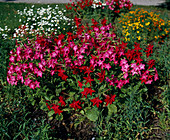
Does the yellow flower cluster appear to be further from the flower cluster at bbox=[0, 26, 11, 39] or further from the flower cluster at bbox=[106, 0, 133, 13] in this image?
the flower cluster at bbox=[0, 26, 11, 39]

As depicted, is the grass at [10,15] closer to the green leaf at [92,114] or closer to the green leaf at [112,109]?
the green leaf at [92,114]

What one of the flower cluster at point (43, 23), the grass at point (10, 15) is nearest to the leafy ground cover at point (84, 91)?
the flower cluster at point (43, 23)

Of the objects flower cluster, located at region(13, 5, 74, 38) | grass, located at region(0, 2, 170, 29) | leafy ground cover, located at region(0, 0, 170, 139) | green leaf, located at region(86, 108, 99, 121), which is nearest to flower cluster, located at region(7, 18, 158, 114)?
leafy ground cover, located at region(0, 0, 170, 139)

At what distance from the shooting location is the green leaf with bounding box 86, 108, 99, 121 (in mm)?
3030

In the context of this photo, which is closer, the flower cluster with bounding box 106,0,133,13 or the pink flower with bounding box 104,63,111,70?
the pink flower with bounding box 104,63,111,70

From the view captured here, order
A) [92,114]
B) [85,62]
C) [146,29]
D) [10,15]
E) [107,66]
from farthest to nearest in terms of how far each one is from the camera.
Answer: [10,15], [146,29], [85,62], [92,114], [107,66]

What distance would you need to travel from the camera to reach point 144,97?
3590 millimetres

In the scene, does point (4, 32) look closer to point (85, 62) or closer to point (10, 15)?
point (10, 15)

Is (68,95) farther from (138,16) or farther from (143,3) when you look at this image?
(143,3)

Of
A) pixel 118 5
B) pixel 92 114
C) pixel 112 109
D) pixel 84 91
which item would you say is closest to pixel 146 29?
pixel 118 5

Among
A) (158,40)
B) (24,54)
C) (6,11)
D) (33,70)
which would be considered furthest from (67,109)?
(6,11)

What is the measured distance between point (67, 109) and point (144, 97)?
4.67 ft

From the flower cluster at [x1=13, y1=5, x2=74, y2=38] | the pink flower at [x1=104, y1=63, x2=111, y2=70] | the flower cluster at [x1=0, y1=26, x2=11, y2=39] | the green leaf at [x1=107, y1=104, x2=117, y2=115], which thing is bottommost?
the green leaf at [x1=107, y1=104, x2=117, y2=115]

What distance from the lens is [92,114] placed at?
10.1 ft
